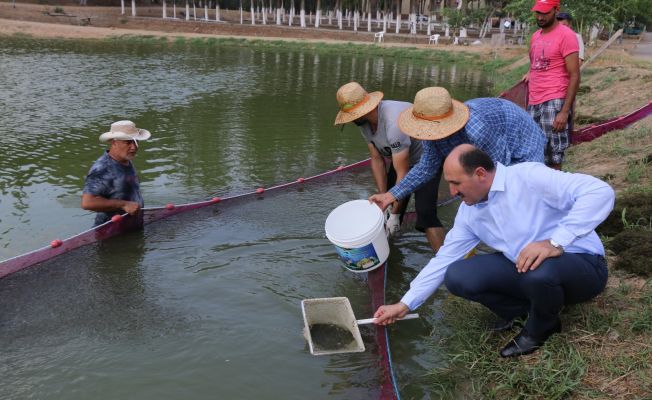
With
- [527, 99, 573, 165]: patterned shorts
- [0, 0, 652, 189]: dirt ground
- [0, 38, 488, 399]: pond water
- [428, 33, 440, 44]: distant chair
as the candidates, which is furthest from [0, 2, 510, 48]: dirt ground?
[527, 99, 573, 165]: patterned shorts

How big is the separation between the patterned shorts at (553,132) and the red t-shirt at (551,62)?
67mm

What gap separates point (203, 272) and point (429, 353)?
2.29m

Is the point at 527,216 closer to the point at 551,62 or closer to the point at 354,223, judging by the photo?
the point at 354,223

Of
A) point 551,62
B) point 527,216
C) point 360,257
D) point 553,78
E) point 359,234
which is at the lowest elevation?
point 360,257

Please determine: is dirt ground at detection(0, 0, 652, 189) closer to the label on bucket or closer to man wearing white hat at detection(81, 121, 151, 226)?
the label on bucket

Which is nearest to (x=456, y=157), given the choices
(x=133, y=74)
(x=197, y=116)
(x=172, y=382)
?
(x=172, y=382)

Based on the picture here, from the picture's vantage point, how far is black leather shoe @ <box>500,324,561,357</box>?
3.30m

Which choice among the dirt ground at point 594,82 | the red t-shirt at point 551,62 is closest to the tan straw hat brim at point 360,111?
the red t-shirt at point 551,62

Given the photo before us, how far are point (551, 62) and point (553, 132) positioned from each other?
2.30 feet

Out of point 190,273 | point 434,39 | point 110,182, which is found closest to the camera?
point 190,273

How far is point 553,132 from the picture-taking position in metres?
5.54

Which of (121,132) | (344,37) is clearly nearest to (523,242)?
(121,132)

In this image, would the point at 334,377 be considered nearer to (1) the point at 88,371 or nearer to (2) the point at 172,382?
(2) the point at 172,382

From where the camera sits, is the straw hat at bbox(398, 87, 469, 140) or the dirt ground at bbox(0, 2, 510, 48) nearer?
the straw hat at bbox(398, 87, 469, 140)
